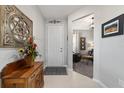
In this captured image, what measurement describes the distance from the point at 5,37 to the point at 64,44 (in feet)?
16.2

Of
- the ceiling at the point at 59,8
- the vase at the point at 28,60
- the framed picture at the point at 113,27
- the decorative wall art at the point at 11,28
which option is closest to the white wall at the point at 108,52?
the framed picture at the point at 113,27

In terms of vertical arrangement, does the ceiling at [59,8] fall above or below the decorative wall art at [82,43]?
above

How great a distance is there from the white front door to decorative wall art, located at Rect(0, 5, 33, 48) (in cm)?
390

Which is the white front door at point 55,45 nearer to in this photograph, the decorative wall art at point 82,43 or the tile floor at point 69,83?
the tile floor at point 69,83

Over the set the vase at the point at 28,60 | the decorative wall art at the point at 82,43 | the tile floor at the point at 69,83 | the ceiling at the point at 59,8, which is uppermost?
the ceiling at the point at 59,8

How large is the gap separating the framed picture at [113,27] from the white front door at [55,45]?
11.6 ft

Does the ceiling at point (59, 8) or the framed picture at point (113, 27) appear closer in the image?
the framed picture at point (113, 27)

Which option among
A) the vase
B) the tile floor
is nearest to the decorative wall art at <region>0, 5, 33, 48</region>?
the vase

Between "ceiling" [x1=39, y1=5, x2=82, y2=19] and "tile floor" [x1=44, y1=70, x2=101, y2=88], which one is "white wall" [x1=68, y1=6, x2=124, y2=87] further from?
"ceiling" [x1=39, y1=5, x2=82, y2=19]

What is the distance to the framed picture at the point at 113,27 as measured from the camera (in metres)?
2.80

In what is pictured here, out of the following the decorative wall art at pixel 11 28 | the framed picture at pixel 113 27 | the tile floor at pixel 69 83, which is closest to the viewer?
the decorative wall art at pixel 11 28

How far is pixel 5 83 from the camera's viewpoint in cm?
192

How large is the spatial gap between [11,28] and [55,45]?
470cm
